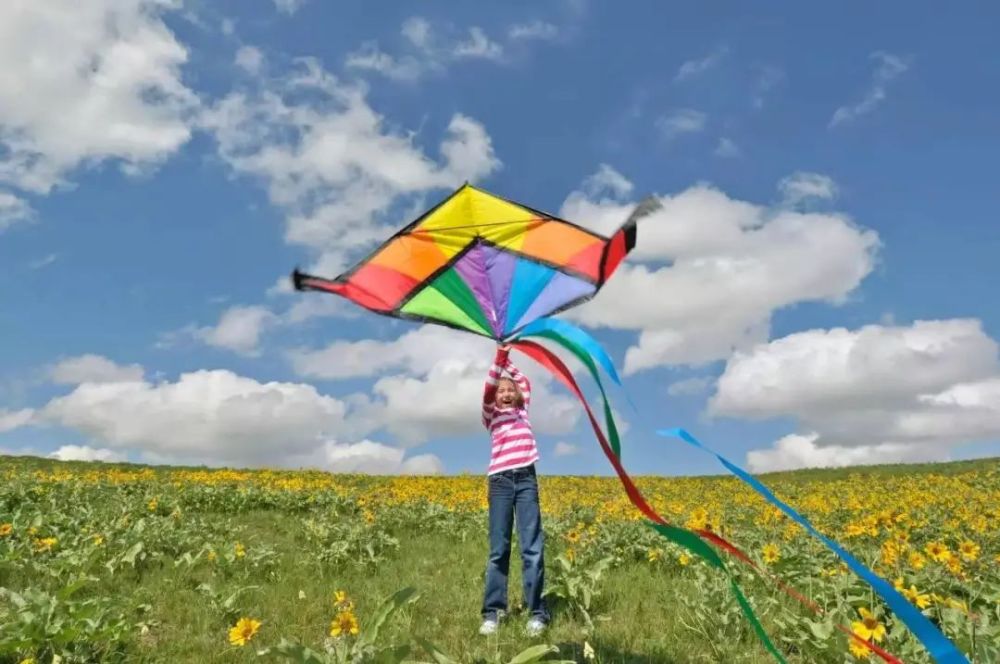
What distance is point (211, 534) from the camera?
417 inches

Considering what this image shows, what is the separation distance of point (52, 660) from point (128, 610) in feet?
5.06

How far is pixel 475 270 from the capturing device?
17.2ft

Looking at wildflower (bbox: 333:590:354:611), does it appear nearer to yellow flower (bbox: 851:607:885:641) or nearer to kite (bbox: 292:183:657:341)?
kite (bbox: 292:183:657:341)

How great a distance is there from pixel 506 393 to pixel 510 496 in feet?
2.81

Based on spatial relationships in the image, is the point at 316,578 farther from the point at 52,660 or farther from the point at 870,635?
the point at 870,635

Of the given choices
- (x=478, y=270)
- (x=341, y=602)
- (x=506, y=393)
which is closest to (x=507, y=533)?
(x=506, y=393)

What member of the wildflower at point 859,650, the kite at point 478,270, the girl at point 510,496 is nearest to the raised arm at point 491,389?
the girl at point 510,496

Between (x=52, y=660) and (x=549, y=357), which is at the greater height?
(x=549, y=357)

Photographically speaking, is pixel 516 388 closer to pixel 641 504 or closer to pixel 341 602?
pixel 341 602

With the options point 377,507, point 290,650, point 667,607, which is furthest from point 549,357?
point 377,507

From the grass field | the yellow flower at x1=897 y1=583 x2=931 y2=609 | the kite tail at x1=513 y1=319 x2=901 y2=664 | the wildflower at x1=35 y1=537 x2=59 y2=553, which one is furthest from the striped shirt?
the wildflower at x1=35 y1=537 x2=59 y2=553

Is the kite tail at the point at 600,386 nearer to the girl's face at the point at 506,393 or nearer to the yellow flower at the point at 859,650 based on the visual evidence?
the yellow flower at the point at 859,650

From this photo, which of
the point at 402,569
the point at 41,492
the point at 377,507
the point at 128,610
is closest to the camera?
the point at 128,610

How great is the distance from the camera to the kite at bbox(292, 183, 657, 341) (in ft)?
16.7
